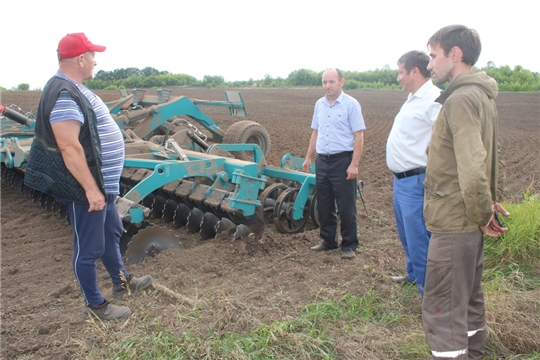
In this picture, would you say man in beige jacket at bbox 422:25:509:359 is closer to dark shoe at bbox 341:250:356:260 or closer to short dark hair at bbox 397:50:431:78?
short dark hair at bbox 397:50:431:78

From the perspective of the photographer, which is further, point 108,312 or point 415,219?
point 415,219

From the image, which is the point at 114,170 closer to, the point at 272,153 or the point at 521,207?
the point at 521,207

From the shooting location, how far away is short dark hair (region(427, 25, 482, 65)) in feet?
8.68

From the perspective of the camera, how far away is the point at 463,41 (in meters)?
2.64

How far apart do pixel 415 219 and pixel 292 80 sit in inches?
2145

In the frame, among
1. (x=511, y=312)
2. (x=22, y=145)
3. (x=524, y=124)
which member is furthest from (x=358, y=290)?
(x=524, y=124)

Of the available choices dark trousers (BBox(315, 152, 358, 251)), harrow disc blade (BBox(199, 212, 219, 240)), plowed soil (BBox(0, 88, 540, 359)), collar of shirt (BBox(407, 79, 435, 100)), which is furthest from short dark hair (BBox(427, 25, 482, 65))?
harrow disc blade (BBox(199, 212, 219, 240))

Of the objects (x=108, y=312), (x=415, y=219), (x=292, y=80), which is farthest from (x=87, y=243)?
(x=292, y=80)

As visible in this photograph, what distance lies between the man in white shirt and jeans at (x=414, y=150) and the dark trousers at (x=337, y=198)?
1162 millimetres

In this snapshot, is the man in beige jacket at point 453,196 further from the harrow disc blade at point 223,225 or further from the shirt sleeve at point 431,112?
the harrow disc blade at point 223,225

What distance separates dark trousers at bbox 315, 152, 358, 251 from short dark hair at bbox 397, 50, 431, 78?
→ 1330mm

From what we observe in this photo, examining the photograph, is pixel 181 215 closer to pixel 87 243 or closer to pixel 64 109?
pixel 87 243

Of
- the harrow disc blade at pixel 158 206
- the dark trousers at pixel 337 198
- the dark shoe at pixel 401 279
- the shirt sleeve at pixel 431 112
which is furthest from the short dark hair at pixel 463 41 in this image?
the harrow disc blade at pixel 158 206

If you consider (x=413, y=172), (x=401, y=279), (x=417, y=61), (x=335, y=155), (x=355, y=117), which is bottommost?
(x=401, y=279)
